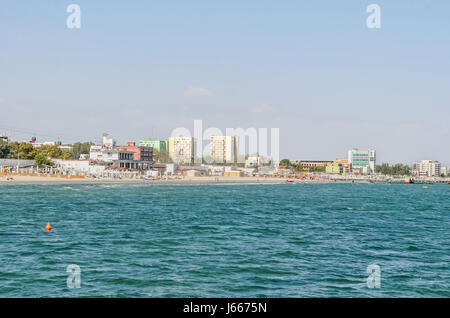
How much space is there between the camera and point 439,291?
2134cm

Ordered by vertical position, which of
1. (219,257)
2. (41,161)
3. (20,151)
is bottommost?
(219,257)

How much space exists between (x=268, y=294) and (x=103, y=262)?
10.9 m

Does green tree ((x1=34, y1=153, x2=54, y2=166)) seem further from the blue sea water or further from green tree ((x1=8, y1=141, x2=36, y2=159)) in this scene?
the blue sea water

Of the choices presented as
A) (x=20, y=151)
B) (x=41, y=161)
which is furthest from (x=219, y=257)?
(x=20, y=151)

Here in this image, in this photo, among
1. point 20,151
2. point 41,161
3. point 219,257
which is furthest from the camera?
point 20,151

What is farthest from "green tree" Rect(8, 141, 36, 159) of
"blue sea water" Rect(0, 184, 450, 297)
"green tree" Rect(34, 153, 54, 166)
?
"blue sea water" Rect(0, 184, 450, 297)

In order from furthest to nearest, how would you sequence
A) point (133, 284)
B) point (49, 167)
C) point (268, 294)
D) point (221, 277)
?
point (49, 167) < point (221, 277) < point (133, 284) < point (268, 294)

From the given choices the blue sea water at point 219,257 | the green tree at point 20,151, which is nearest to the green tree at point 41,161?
the green tree at point 20,151

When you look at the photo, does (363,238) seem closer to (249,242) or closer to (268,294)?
(249,242)

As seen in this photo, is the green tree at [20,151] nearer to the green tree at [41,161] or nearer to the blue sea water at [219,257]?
the green tree at [41,161]

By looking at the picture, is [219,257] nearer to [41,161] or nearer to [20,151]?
[41,161]

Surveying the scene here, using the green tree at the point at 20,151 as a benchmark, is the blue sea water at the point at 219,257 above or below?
below
